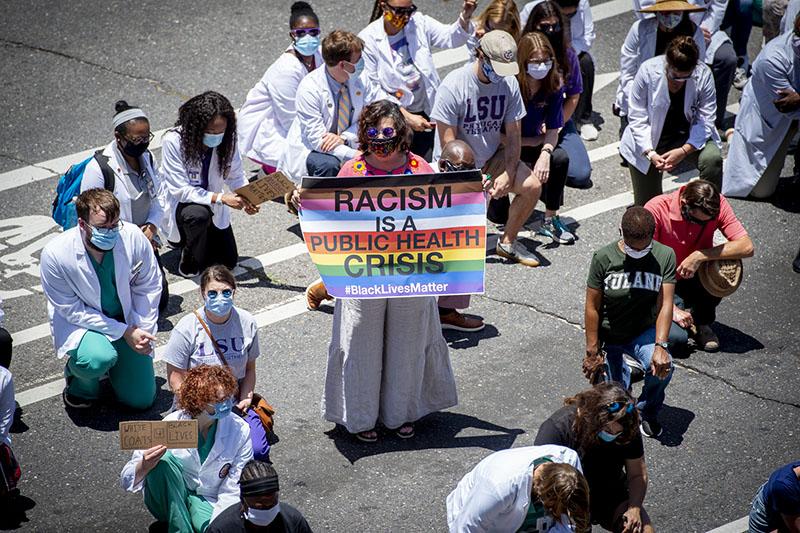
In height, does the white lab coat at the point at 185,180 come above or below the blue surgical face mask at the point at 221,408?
above

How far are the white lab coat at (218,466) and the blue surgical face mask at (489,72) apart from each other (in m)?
4.00

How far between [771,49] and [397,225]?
17.3 feet

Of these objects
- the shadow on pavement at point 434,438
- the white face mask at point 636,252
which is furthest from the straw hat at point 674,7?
the shadow on pavement at point 434,438

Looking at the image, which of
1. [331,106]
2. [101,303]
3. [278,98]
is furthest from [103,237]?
[278,98]

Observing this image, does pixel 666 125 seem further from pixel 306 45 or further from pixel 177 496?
A: pixel 177 496

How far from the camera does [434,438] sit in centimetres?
814

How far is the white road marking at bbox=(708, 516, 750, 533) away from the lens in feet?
24.2

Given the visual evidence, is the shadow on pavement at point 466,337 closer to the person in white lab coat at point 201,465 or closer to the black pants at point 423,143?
the black pants at point 423,143

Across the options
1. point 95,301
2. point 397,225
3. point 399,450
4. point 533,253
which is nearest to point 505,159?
point 533,253

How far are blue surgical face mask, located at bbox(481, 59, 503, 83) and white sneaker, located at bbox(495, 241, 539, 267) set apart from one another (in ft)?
4.83

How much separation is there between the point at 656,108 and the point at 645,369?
11.1 feet

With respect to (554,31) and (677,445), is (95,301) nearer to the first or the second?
(677,445)

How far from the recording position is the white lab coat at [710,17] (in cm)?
1227

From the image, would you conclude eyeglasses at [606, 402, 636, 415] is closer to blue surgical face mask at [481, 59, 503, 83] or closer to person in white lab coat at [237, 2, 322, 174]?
blue surgical face mask at [481, 59, 503, 83]
